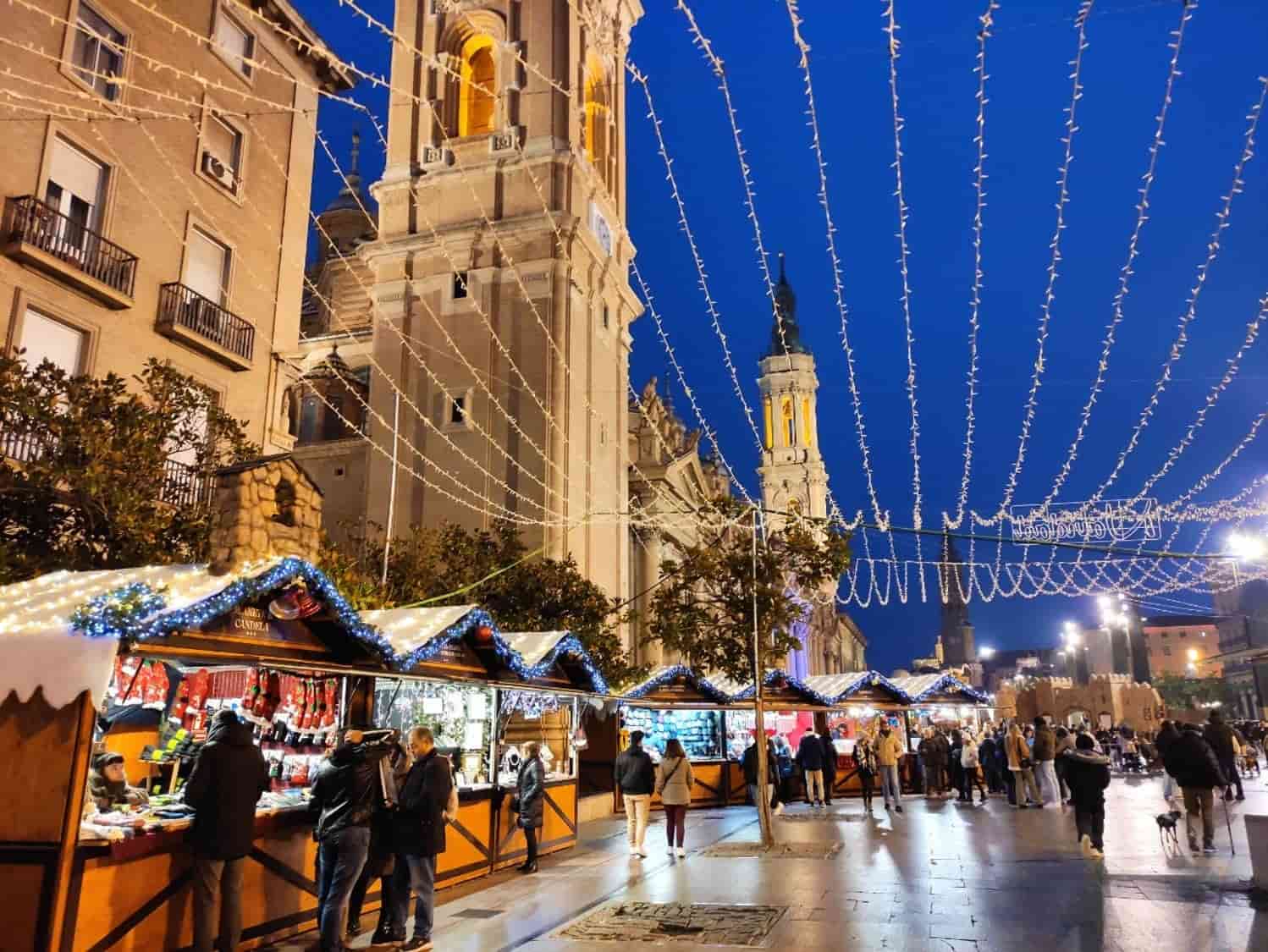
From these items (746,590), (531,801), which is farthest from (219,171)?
(531,801)

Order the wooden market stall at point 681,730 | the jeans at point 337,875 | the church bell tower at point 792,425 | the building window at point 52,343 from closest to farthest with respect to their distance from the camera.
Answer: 1. the jeans at point 337,875
2. the building window at point 52,343
3. the wooden market stall at point 681,730
4. the church bell tower at point 792,425

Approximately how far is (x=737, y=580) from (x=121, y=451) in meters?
12.0

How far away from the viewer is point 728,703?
2250cm

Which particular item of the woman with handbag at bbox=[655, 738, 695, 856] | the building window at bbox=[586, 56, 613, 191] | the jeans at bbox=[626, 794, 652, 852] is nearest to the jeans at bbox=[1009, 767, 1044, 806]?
the woman with handbag at bbox=[655, 738, 695, 856]

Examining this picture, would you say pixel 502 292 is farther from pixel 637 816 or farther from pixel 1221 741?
pixel 1221 741

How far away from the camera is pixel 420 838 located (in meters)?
8.23

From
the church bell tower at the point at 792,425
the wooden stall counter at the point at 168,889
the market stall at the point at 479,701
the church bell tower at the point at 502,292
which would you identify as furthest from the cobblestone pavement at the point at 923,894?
the church bell tower at the point at 792,425

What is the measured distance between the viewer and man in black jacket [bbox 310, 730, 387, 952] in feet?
25.2

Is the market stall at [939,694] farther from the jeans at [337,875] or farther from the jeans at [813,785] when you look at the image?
the jeans at [337,875]

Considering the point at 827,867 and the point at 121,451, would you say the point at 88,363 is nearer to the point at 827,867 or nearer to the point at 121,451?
the point at 121,451

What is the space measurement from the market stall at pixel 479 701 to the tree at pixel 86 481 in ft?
10.3

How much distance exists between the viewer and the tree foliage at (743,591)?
18828 millimetres

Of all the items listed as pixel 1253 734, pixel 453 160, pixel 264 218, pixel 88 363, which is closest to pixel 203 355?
pixel 88 363

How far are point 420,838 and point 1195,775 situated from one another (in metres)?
9.28
